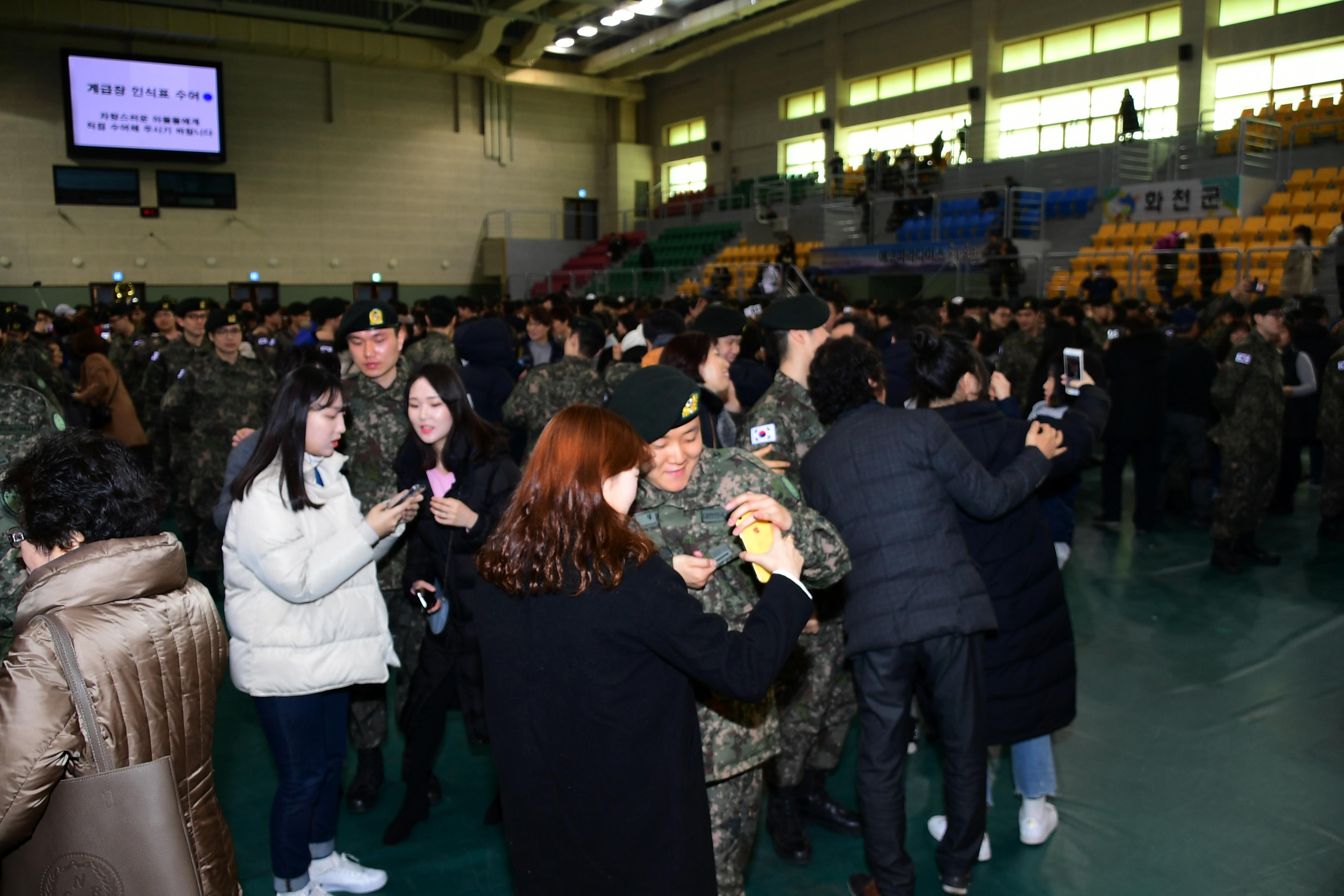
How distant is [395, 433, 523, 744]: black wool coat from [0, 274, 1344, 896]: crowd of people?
12mm

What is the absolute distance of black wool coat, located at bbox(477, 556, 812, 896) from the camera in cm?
159

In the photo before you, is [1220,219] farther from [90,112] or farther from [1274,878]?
[90,112]

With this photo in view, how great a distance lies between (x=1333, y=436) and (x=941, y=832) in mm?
5088

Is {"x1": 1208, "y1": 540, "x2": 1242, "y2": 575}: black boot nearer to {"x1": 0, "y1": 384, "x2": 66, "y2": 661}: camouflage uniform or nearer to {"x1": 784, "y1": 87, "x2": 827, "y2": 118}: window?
{"x1": 0, "y1": 384, "x2": 66, "y2": 661}: camouflage uniform

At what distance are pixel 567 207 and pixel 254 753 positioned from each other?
860 inches

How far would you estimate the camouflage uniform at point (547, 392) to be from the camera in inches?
199

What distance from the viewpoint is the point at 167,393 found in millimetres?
5348

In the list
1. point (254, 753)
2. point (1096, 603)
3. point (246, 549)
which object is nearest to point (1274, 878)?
point (1096, 603)

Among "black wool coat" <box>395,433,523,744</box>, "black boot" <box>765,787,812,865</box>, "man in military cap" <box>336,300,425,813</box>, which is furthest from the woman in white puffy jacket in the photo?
"black boot" <box>765,787,812,865</box>

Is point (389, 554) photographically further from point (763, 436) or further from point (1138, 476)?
point (1138, 476)

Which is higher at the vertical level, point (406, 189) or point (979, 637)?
point (406, 189)

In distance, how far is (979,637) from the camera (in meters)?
2.75

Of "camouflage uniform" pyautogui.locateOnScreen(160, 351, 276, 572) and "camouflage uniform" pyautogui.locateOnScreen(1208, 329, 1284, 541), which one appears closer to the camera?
"camouflage uniform" pyautogui.locateOnScreen(160, 351, 276, 572)

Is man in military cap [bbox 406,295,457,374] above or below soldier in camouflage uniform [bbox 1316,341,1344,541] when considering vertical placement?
above
